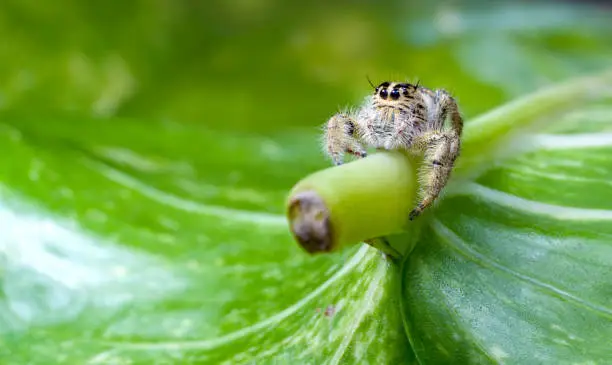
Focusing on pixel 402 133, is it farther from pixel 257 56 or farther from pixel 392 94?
pixel 257 56

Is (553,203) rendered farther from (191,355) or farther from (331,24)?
(331,24)

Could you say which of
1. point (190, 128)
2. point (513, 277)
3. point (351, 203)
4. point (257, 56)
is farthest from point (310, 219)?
point (257, 56)

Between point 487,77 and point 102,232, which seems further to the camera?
point 487,77

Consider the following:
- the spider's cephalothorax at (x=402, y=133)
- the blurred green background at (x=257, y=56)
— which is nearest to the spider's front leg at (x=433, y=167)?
the spider's cephalothorax at (x=402, y=133)

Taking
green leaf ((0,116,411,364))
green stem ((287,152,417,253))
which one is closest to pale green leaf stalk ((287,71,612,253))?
green stem ((287,152,417,253))

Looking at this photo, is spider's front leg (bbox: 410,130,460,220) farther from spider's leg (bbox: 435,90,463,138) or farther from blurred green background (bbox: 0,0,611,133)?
blurred green background (bbox: 0,0,611,133)

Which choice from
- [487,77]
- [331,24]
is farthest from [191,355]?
[331,24]
